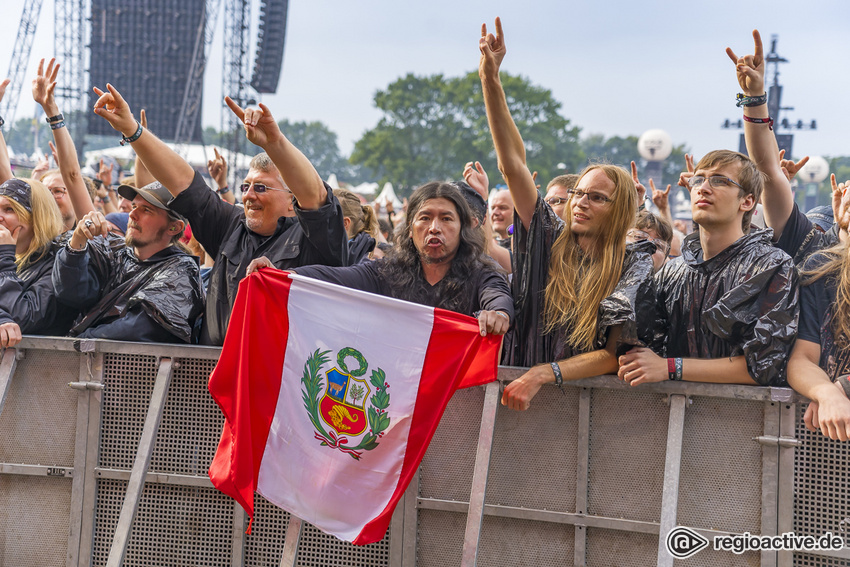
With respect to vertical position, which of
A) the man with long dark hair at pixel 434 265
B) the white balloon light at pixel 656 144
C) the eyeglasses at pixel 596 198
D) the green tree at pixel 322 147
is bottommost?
the man with long dark hair at pixel 434 265

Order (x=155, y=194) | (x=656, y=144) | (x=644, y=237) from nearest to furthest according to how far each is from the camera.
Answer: (x=155, y=194) < (x=644, y=237) < (x=656, y=144)

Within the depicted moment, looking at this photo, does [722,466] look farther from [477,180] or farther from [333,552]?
[477,180]

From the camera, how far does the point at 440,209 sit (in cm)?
363

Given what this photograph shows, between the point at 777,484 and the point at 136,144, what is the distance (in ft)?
10.3

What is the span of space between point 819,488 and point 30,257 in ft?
13.3

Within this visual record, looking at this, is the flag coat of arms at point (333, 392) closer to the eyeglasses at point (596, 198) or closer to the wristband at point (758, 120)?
the eyeglasses at point (596, 198)

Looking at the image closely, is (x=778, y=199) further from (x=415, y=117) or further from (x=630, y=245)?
(x=415, y=117)

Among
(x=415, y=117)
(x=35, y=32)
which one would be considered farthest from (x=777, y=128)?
(x=415, y=117)

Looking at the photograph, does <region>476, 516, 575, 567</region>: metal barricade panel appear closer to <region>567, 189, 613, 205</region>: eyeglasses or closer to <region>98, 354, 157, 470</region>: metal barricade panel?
<region>567, 189, 613, 205</region>: eyeglasses

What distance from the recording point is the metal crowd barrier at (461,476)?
3.10m

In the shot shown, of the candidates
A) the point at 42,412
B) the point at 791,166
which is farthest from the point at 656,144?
the point at 42,412

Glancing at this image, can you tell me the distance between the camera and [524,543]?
337 cm

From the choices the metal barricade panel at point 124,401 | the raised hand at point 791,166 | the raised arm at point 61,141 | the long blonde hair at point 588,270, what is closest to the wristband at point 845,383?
the long blonde hair at point 588,270

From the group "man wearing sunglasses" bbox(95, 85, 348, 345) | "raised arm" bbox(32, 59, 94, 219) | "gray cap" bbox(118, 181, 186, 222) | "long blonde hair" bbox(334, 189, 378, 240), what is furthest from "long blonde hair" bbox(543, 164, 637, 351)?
"raised arm" bbox(32, 59, 94, 219)
